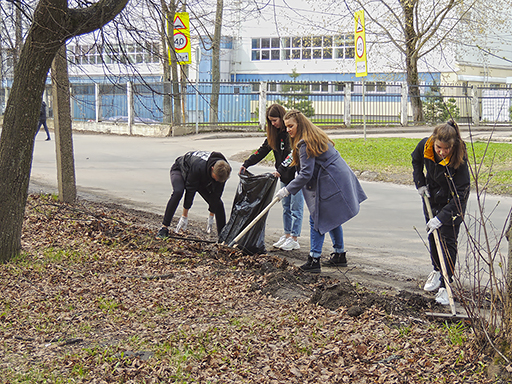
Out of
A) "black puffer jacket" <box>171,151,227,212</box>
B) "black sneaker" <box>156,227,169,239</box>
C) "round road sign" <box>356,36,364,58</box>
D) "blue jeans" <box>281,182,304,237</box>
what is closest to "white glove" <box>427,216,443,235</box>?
"blue jeans" <box>281,182,304,237</box>

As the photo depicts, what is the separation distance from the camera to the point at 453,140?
4.66 meters

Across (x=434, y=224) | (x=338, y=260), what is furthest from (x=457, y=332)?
(x=338, y=260)

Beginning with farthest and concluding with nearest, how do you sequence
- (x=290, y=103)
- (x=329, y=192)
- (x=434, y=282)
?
1. (x=290, y=103)
2. (x=329, y=192)
3. (x=434, y=282)

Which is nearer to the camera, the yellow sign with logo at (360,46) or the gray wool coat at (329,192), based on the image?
the gray wool coat at (329,192)

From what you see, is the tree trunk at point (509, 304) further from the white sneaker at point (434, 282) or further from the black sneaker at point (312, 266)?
the black sneaker at point (312, 266)

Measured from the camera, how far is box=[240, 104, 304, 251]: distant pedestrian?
653 centimetres

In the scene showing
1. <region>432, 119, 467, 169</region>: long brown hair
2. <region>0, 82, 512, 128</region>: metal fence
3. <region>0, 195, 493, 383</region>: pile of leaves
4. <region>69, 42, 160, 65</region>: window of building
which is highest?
<region>0, 82, 512, 128</region>: metal fence

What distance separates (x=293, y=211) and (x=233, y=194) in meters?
3.93

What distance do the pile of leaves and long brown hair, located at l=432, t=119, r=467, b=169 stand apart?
122cm

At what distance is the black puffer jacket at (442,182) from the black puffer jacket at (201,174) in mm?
2278

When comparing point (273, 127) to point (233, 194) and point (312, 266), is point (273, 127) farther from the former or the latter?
point (233, 194)

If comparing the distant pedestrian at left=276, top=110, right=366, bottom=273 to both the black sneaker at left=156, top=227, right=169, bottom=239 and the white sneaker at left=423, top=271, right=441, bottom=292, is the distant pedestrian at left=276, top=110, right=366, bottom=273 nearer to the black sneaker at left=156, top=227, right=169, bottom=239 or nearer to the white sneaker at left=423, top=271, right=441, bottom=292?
the white sneaker at left=423, top=271, right=441, bottom=292

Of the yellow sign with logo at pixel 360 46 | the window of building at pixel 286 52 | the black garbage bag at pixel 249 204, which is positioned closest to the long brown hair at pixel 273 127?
the black garbage bag at pixel 249 204

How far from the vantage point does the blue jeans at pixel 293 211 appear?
6.90m
